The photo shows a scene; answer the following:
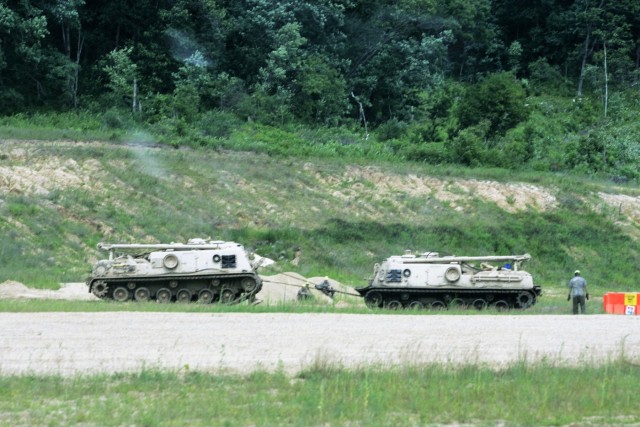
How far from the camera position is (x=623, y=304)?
105 feet

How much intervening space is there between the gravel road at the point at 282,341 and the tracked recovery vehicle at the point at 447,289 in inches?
222

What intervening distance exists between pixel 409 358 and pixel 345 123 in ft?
150

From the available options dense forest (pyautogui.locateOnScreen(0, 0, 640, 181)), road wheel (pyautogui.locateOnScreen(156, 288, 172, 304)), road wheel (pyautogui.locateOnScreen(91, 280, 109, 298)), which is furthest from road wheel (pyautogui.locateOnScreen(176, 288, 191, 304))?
dense forest (pyautogui.locateOnScreen(0, 0, 640, 181))

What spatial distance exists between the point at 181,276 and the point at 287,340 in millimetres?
11417

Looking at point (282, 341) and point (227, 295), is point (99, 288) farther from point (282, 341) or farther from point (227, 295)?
point (282, 341)

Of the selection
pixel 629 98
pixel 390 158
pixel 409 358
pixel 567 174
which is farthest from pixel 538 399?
pixel 629 98

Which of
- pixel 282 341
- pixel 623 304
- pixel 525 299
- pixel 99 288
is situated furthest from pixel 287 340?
pixel 623 304

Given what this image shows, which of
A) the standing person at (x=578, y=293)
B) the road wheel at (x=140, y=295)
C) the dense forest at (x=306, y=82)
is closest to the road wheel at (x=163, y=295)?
the road wheel at (x=140, y=295)

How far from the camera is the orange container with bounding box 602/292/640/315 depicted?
104 feet

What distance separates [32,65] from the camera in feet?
185

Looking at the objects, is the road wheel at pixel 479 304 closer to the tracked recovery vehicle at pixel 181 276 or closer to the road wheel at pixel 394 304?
the road wheel at pixel 394 304

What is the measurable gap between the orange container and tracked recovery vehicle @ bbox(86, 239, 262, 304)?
9.63m

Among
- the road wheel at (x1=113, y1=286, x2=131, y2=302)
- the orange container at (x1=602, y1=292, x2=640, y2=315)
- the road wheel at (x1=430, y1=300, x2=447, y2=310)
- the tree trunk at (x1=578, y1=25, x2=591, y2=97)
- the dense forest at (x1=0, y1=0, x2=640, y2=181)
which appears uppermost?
the tree trunk at (x1=578, y1=25, x2=591, y2=97)

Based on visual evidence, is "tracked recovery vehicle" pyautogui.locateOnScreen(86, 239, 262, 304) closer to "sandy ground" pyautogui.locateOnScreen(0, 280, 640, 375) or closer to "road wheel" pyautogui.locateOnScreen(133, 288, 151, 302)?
"road wheel" pyautogui.locateOnScreen(133, 288, 151, 302)
